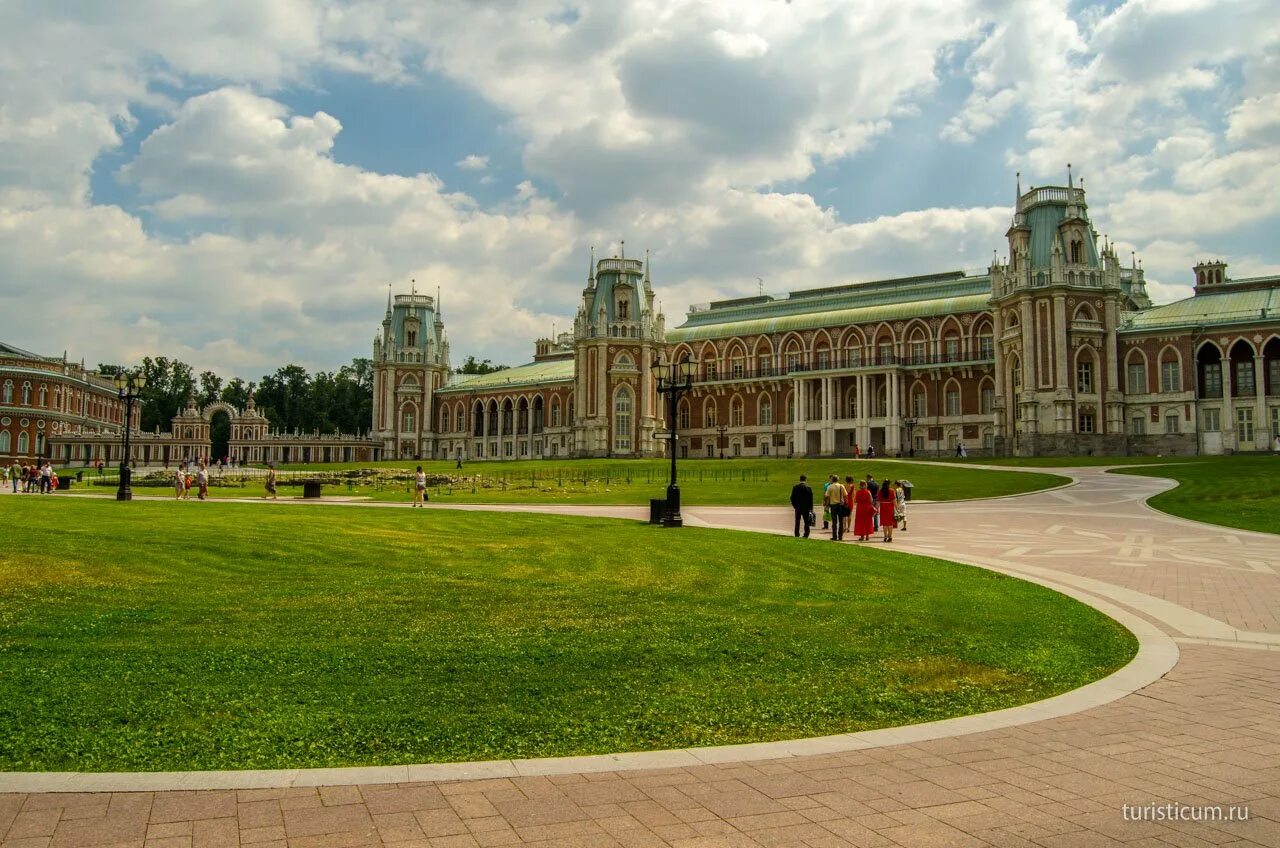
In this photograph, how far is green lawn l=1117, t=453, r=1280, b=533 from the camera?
28.3m

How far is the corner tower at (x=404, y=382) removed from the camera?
4422 inches

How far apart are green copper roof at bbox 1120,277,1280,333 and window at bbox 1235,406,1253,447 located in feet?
21.7

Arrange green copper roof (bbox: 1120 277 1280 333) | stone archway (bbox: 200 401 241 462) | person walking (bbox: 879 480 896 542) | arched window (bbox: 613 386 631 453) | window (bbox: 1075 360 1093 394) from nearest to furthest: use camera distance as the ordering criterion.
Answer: person walking (bbox: 879 480 896 542) → green copper roof (bbox: 1120 277 1280 333) → window (bbox: 1075 360 1093 394) → arched window (bbox: 613 386 631 453) → stone archway (bbox: 200 401 241 462)

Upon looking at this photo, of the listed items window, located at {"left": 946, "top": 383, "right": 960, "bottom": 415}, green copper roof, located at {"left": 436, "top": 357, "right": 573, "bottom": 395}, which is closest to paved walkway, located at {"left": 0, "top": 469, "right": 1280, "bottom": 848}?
window, located at {"left": 946, "top": 383, "right": 960, "bottom": 415}

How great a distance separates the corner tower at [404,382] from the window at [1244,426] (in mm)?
83890

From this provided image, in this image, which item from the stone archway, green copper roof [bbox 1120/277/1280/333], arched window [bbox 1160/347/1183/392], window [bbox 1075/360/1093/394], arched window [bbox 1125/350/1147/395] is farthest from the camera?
the stone archway

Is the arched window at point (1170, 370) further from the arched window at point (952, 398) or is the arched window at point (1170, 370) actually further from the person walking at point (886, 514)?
the person walking at point (886, 514)

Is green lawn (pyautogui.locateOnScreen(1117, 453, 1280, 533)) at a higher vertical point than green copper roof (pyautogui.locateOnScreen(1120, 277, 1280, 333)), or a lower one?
lower

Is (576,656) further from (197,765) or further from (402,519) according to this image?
(402,519)

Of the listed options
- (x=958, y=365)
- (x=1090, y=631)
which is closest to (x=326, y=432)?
(x=958, y=365)

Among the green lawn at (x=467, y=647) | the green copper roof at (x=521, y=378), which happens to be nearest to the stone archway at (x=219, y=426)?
the green copper roof at (x=521, y=378)

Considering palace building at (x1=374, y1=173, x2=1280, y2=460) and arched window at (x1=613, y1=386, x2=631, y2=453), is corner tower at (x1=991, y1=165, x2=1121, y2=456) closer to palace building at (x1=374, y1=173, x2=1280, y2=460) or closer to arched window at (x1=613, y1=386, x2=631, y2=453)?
palace building at (x1=374, y1=173, x2=1280, y2=460)

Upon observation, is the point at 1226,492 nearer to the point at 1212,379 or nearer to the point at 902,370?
the point at 1212,379

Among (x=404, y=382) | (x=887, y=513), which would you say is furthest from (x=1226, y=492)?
(x=404, y=382)
